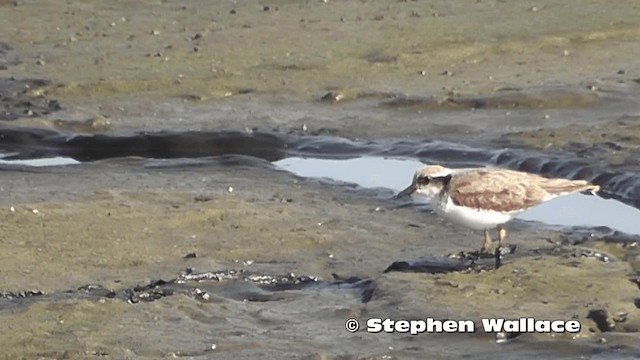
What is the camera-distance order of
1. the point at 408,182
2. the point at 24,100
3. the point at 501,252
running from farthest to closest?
the point at 24,100 < the point at 408,182 < the point at 501,252

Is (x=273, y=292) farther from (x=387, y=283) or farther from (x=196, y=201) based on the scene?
(x=196, y=201)

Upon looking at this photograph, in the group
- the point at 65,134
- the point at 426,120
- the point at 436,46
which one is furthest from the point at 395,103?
the point at 65,134

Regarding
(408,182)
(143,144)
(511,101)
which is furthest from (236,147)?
Result: (511,101)

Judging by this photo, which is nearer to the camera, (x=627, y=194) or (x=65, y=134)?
(x=627, y=194)

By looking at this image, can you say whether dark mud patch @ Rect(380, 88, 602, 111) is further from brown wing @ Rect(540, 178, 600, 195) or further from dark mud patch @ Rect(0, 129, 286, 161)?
brown wing @ Rect(540, 178, 600, 195)

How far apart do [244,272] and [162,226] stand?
1.29 m

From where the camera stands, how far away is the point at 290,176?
40.1 feet

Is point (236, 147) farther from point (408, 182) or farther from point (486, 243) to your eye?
point (486, 243)

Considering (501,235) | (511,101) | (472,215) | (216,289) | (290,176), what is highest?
(511,101)

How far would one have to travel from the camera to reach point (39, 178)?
11992 millimetres

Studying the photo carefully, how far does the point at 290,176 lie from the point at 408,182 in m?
1.00

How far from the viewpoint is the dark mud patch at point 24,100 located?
13.8 m

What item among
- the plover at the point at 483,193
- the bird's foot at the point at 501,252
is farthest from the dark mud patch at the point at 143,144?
the plover at the point at 483,193

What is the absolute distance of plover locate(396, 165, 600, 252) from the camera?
9219 millimetres
